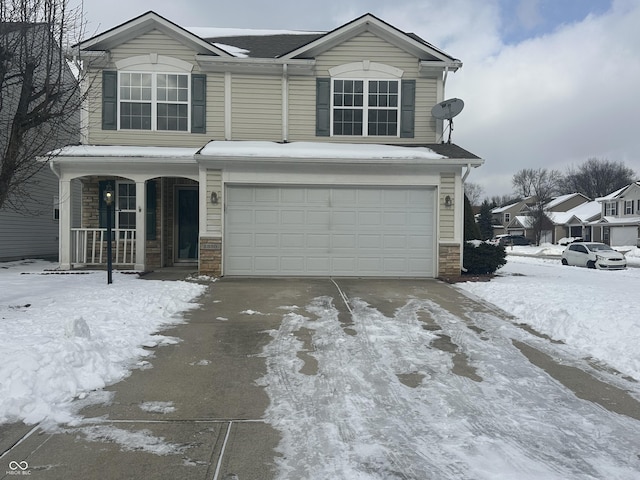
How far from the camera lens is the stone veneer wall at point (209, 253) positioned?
11.0 meters

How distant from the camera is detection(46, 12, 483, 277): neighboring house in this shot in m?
11.2

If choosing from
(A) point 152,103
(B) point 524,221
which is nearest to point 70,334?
(A) point 152,103

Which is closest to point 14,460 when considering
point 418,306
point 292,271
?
point 418,306

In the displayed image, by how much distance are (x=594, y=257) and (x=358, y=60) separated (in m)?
15.3

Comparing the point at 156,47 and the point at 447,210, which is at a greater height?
the point at 156,47

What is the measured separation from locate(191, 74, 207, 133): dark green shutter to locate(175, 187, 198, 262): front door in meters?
1.96

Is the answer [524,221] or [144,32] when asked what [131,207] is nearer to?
[144,32]


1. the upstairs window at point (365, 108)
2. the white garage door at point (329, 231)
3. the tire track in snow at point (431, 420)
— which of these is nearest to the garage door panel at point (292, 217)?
the white garage door at point (329, 231)

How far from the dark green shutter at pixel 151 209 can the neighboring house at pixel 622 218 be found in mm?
43435

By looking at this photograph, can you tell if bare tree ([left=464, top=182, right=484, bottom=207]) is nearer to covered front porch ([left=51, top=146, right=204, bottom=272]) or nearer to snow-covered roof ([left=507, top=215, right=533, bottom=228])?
snow-covered roof ([left=507, top=215, right=533, bottom=228])

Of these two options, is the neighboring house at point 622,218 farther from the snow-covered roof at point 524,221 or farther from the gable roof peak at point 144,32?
the gable roof peak at point 144,32

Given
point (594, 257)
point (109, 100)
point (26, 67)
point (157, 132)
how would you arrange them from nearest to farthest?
point (26, 67)
point (109, 100)
point (157, 132)
point (594, 257)

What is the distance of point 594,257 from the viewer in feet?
68.5

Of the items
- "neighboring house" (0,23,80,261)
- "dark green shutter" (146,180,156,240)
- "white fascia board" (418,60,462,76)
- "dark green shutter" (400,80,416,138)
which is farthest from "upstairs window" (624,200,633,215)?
"neighboring house" (0,23,80,261)
